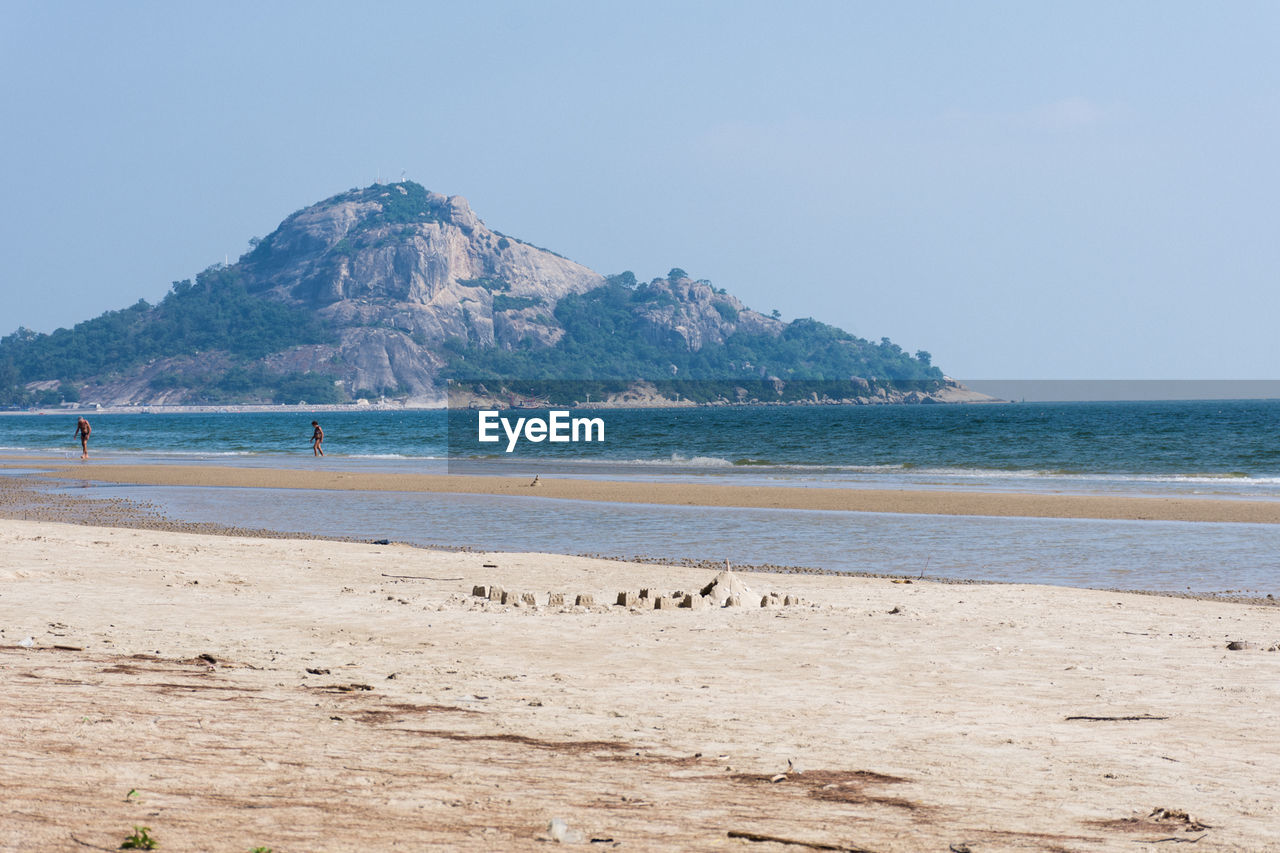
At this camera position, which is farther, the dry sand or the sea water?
the sea water

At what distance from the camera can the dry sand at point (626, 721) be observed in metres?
4.57

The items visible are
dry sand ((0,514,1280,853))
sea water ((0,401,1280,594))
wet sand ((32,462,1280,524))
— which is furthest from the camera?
wet sand ((32,462,1280,524))

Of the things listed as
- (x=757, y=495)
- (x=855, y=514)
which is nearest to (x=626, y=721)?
(x=855, y=514)

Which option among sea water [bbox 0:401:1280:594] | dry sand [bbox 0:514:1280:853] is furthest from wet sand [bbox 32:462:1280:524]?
dry sand [bbox 0:514:1280:853]

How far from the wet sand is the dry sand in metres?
12.9

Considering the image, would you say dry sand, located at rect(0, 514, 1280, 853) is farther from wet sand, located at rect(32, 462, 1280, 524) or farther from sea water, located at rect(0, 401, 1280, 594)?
wet sand, located at rect(32, 462, 1280, 524)

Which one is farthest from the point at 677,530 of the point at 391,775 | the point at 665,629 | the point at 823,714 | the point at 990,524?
the point at 391,775

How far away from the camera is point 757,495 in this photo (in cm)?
2894

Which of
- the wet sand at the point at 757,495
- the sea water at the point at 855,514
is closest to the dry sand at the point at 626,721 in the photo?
the sea water at the point at 855,514

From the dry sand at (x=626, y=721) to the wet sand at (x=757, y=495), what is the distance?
12.9 meters

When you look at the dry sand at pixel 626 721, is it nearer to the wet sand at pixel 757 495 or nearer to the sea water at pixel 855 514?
the sea water at pixel 855 514

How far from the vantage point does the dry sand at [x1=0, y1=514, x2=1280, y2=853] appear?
4.57 m

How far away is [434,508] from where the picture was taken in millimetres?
25703

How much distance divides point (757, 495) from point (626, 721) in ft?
74.3
